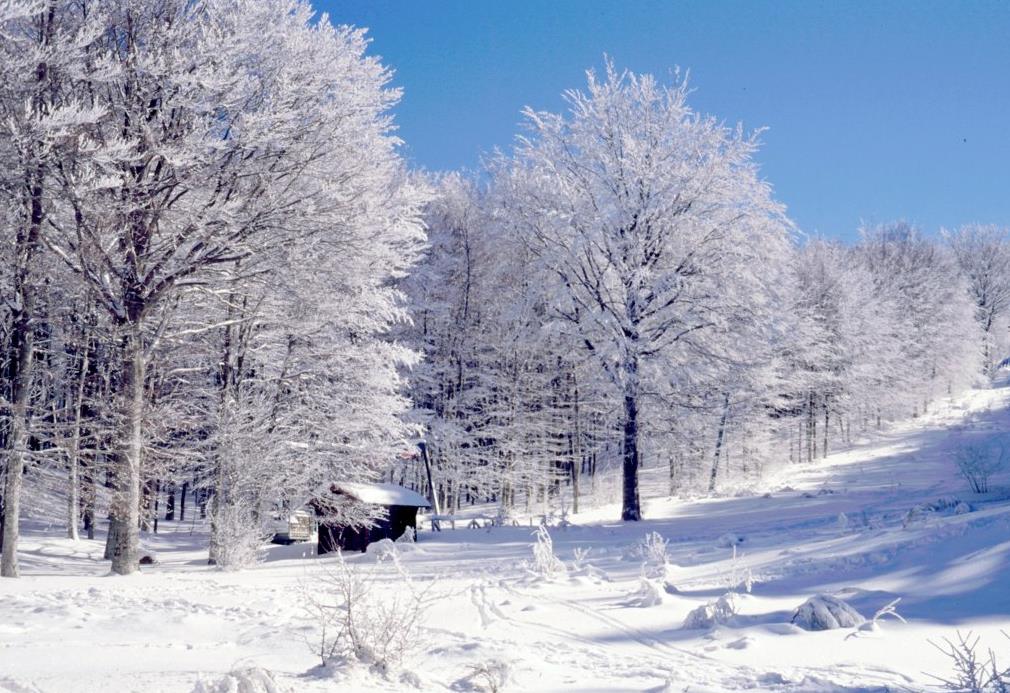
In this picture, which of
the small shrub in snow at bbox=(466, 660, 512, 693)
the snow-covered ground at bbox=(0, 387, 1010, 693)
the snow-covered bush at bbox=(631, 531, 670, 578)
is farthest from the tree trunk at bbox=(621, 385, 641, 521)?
the small shrub in snow at bbox=(466, 660, 512, 693)

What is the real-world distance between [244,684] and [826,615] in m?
5.16

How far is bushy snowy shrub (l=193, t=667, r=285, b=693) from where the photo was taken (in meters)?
4.07

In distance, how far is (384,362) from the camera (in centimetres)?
1630

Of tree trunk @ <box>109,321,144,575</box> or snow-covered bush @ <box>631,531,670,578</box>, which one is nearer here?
snow-covered bush @ <box>631,531,670,578</box>

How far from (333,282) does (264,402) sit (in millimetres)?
3250

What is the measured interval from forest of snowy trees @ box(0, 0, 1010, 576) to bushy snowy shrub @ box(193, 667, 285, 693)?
7874 millimetres

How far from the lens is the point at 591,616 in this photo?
787 centimetres

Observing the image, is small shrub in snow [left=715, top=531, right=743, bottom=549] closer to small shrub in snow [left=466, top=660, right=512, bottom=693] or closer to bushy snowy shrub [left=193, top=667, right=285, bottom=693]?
small shrub in snow [left=466, top=660, right=512, bottom=693]

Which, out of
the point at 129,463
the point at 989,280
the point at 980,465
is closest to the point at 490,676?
the point at 129,463

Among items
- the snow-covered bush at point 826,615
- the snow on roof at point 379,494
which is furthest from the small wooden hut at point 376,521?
the snow-covered bush at point 826,615

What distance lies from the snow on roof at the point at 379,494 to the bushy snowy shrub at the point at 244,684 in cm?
1236

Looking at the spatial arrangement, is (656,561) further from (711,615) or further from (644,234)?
(644,234)

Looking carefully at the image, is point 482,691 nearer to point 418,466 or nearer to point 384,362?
point 384,362

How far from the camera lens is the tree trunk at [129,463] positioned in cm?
1146
